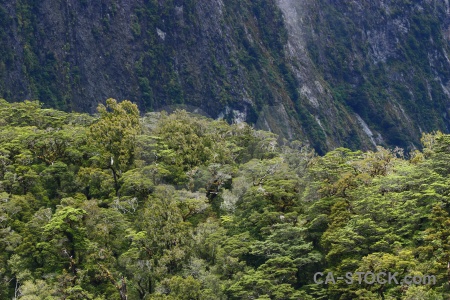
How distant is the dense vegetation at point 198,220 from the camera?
53.4 metres

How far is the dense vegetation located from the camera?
53.4 meters

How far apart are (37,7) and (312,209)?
15612cm

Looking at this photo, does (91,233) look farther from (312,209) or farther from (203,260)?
(312,209)

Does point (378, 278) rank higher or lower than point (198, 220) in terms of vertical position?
lower

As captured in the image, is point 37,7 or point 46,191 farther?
point 37,7

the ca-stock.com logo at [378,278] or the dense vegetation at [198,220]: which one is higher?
the dense vegetation at [198,220]

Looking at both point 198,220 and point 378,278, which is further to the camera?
point 198,220

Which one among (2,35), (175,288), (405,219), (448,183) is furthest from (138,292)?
(2,35)

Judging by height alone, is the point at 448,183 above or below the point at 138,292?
above

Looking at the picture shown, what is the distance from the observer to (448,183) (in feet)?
184

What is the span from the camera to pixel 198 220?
67.6m

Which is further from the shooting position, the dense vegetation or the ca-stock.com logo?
the dense vegetation

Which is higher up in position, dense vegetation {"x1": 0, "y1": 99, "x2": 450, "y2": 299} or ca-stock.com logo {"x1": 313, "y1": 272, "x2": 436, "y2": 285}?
dense vegetation {"x1": 0, "y1": 99, "x2": 450, "y2": 299}

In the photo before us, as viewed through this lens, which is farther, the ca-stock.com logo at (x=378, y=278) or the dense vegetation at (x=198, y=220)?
the dense vegetation at (x=198, y=220)
